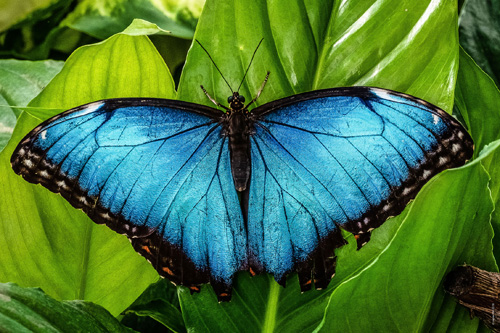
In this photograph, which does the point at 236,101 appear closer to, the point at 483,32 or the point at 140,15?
the point at 140,15

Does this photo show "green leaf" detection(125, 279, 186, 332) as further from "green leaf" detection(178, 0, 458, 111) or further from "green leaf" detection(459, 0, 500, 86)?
"green leaf" detection(459, 0, 500, 86)

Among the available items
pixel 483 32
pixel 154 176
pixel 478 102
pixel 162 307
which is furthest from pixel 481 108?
pixel 162 307

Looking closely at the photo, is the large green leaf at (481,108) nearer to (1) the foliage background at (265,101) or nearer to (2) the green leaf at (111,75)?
(1) the foliage background at (265,101)

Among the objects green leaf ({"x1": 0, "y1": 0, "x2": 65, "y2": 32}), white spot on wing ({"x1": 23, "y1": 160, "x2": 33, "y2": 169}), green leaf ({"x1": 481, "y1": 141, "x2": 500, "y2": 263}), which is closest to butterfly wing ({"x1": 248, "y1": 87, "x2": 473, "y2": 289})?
green leaf ({"x1": 481, "y1": 141, "x2": 500, "y2": 263})

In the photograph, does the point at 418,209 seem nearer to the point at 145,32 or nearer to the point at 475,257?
the point at 475,257

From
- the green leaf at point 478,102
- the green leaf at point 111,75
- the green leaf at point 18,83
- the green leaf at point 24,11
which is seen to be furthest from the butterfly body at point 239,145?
the green leaf at point 24,11

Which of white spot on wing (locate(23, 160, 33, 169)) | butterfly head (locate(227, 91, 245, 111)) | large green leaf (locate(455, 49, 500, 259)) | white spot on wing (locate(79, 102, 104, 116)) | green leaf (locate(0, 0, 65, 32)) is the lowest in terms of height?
large green leaf (locate(455, 49, 500, 259))

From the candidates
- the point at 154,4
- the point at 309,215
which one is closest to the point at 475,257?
the point at 309,215
